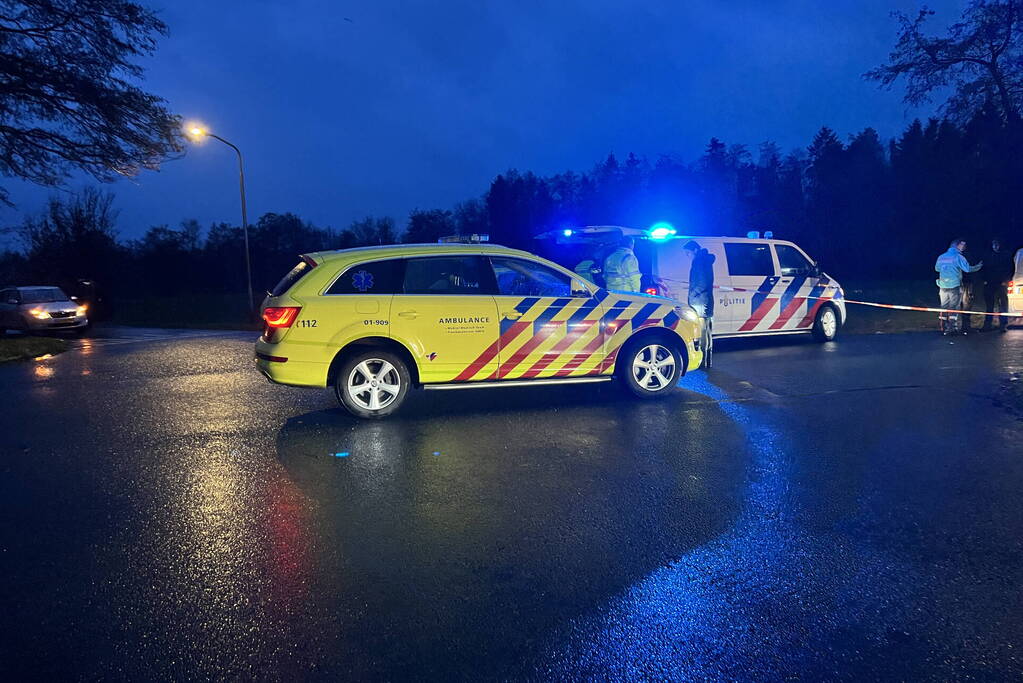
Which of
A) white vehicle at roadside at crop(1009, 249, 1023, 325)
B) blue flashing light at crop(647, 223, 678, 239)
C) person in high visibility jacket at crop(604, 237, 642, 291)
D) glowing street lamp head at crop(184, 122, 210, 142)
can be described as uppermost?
glowing street lamp head at crop(184, 122, 210, 142)

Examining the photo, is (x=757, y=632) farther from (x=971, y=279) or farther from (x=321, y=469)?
(x=971, y=279)

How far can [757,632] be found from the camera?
2.90m

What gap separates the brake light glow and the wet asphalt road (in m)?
0.96

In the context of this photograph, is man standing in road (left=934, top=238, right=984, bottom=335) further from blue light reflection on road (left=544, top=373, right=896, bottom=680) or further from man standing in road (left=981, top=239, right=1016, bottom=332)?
blue light reflection on road (left=544, top=373, right=896, bottom=680)

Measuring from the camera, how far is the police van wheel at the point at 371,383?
6.88m

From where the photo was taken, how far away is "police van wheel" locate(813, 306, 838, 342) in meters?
12.7

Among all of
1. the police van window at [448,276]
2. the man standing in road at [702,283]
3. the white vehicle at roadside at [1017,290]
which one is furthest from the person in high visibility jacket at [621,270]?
the white vehicle at roadside at [1017,290]

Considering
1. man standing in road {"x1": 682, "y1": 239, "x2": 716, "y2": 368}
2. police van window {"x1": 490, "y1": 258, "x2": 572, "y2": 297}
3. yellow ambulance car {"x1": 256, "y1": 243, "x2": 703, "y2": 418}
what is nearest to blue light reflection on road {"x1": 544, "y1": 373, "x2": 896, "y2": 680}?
yellow ambulance car {"x1": 256, "y1": 243, "x2": 703, "y2": 418}

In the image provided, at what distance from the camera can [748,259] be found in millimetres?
11992

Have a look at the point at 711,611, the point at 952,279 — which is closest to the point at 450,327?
the point at 711,611

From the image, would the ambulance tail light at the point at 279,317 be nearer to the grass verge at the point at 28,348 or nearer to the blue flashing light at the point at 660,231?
the blue flashing light at the point at 660,231

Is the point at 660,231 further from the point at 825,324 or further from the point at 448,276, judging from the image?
the point at 448,276

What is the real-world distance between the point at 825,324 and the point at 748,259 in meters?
2.09

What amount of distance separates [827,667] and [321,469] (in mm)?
3688
